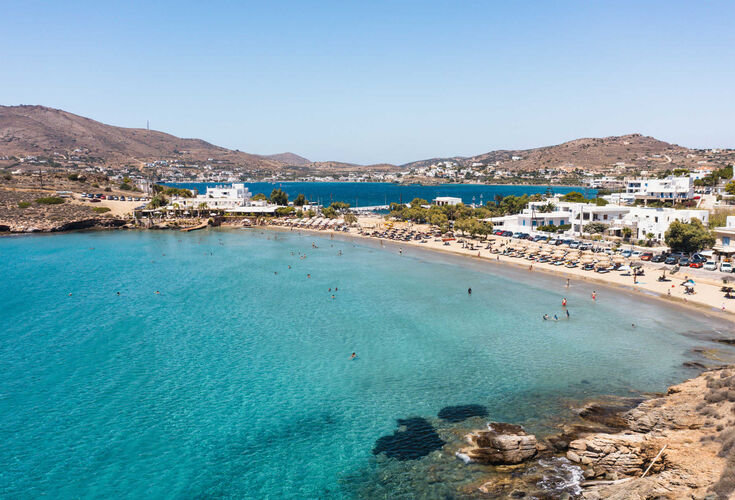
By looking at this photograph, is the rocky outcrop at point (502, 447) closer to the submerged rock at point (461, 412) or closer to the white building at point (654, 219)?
the submerged rock at point (461, 412)

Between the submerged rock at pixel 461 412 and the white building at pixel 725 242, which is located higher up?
the white building at pixel 725 242

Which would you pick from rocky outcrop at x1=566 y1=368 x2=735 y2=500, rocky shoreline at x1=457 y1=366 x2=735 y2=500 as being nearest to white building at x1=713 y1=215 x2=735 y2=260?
rocky shoreline at x1=457 y1=366 x2=735 y2=500

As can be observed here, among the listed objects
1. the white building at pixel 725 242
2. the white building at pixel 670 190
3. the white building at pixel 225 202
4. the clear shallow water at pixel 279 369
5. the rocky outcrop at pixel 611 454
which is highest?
the white building at pixel 670 190

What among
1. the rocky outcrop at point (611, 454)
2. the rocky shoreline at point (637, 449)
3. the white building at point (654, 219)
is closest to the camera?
the rocky shoreline at point (637, 449)

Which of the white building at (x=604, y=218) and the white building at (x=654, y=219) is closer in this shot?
the white building at (x=654, y=219)

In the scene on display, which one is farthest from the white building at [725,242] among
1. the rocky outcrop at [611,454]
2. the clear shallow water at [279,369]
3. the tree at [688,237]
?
the rocky outcrop at [611,454]

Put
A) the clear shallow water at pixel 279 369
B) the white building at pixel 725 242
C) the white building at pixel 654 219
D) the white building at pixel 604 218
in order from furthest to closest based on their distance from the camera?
the white building at pixel 604 218, the white building at pixel 654 219, the white building at pixel 725 242, the clear shallow water at pixel 279 369

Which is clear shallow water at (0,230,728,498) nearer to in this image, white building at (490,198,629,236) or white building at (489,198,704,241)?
white building at (489,198,704,241)

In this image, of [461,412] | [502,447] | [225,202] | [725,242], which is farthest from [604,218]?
[225,202]
